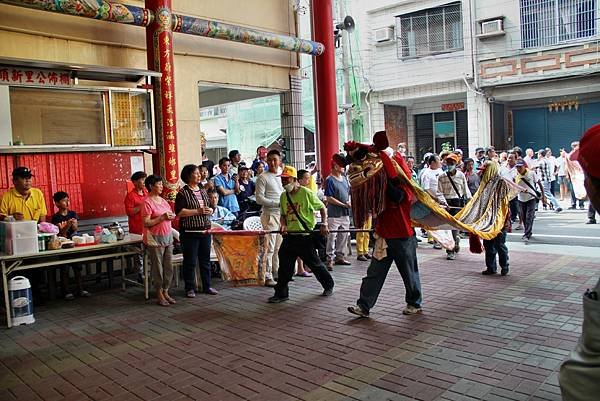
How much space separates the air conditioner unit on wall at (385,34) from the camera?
21.9 meters

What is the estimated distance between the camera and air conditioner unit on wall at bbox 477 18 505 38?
19.2 metres

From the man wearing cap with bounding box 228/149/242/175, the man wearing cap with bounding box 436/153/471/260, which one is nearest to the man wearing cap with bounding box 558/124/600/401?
the man wearing cap with bounding box 436/153/471/260

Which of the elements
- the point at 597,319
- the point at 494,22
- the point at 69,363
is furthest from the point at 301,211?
the point at 494,22

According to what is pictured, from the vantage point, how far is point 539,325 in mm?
5324

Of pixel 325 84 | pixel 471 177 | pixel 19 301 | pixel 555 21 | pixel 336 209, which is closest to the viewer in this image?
pixel 19 301

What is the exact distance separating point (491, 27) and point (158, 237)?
16.7m

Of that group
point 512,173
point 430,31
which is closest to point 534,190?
point 512,173

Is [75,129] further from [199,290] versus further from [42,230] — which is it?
[199,290]

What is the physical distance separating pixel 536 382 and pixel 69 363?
158 inches

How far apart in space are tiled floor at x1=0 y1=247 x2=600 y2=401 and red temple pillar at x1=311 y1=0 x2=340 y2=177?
4418mm

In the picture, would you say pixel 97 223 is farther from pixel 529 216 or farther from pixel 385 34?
pixel 385 34

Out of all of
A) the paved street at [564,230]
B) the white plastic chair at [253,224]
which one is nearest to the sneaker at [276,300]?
the white plastic chair at [253,224]

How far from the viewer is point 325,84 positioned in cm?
1116

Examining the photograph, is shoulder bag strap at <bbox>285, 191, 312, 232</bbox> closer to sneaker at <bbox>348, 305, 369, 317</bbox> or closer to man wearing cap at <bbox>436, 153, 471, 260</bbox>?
sneaker at <bbox>348, 305, 369, 317</bbox>
